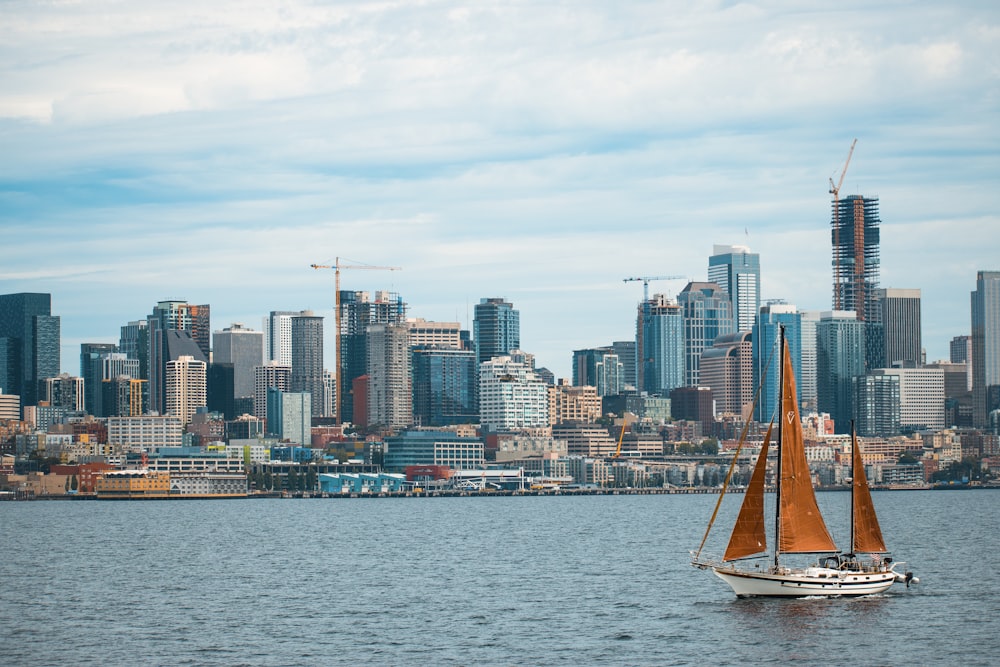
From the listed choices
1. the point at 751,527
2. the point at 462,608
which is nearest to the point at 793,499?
the point at 751,527

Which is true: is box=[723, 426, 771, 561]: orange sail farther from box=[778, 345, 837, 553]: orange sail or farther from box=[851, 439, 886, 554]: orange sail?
box=[851, 439, 886, 554]: orange sail

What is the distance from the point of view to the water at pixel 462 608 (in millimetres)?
70375

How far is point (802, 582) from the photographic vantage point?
7962 cm

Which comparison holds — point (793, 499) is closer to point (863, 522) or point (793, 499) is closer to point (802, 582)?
point (802, 582)

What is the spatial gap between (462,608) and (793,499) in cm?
1720

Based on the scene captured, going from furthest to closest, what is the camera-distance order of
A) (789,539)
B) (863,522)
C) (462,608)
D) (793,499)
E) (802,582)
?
(462,608)
(863,522)
(793,499)
(789,539)
(802,582)

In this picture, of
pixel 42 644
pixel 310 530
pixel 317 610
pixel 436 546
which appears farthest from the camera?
pixel 310 530

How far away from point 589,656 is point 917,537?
75388 millimetres

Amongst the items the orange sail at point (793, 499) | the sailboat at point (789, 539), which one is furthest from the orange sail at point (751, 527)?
the orange sail at point (793, 499)

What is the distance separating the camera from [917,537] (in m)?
139

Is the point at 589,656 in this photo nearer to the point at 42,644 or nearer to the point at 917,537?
the point at 42,644

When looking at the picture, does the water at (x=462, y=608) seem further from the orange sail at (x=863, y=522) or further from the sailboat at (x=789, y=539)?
the orange sail at (x=863, y=522)

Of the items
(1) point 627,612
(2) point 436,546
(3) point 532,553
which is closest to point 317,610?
(1) point 627,612

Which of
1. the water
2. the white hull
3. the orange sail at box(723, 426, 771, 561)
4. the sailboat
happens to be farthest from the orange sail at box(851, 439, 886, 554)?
the orange sail at box(723, 426, 771, 561)
